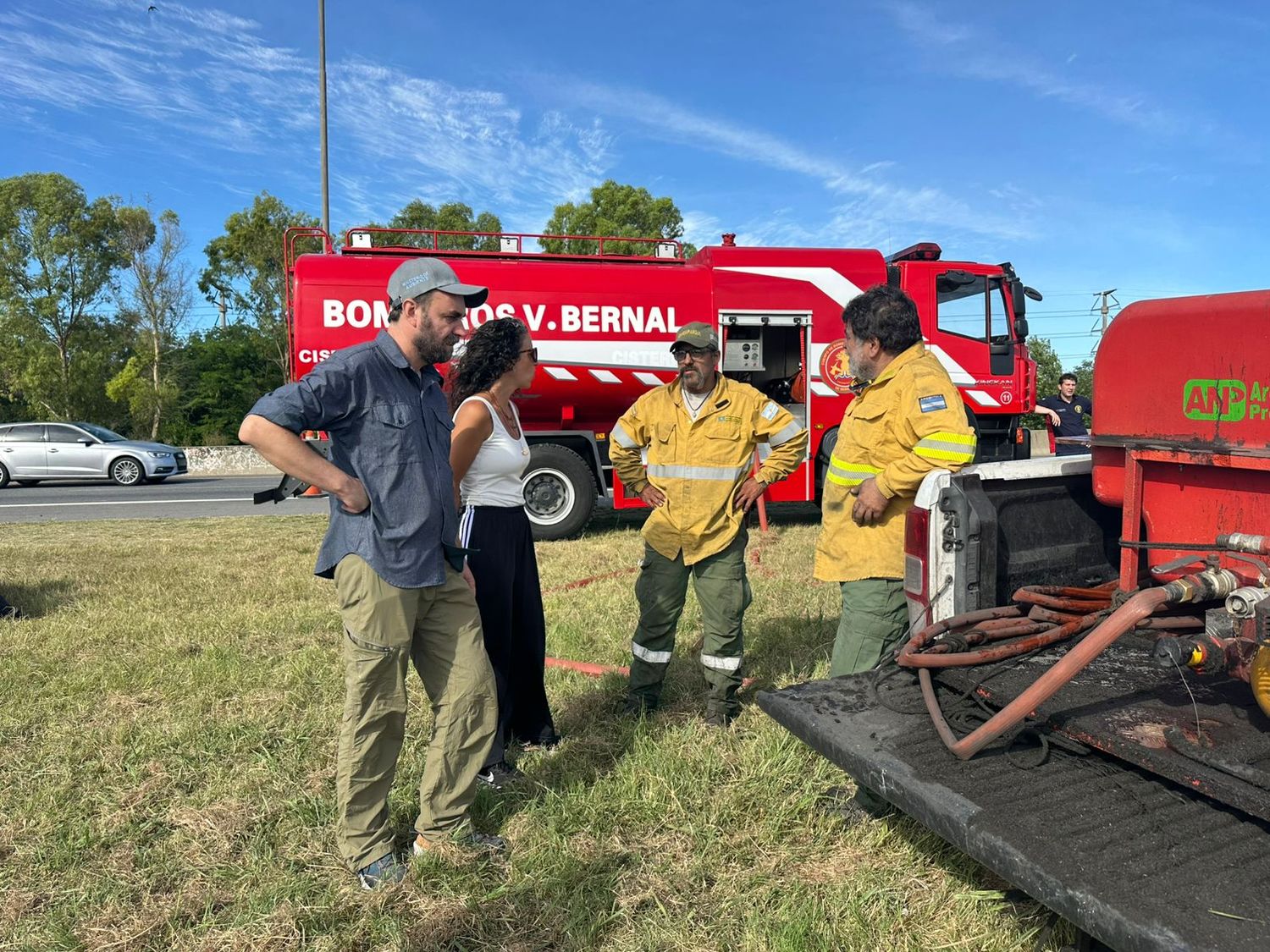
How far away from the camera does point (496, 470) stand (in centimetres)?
304

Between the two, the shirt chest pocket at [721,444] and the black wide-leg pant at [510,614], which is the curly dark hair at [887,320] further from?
the black wide-leg pant at [510,614]

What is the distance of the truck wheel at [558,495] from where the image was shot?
8.26 metres

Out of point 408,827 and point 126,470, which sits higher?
point 126,470

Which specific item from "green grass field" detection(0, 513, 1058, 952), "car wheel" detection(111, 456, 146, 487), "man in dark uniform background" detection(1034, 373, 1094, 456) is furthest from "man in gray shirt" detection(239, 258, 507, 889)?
"car wheel" detection(111, 456, 146, 487)

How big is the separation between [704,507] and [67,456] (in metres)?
16.8

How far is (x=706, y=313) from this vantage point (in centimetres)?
812

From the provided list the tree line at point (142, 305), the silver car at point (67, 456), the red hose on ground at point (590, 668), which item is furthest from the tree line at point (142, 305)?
the red hose on ground at point (590, 668)

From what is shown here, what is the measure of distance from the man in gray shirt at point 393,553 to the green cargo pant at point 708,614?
114 centimetres

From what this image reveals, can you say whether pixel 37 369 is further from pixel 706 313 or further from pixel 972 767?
pixel 972 767

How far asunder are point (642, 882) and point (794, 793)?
685mm

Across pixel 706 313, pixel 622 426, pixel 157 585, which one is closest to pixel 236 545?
pixel 157 585

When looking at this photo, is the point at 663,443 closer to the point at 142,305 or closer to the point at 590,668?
the point at 590,668

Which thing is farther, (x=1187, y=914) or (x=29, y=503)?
(x=29, y=503)

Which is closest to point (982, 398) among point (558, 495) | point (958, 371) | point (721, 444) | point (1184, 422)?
point (958, 371)
